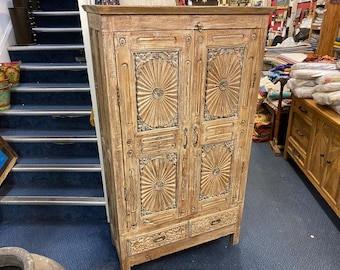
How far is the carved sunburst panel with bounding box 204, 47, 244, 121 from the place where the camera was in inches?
59.0

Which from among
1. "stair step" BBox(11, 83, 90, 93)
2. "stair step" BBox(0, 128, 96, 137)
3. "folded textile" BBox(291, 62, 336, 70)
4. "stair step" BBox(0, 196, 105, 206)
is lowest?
"stair step" BBox(0, 196, 105, 206)

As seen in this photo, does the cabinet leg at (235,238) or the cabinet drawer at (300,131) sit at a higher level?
the cabinet drawer at (300,131)

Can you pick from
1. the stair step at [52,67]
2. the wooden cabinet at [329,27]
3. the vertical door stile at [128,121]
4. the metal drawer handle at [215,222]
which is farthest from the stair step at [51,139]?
the wooden cabinet at [329,27]

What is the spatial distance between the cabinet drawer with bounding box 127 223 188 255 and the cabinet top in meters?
1.22

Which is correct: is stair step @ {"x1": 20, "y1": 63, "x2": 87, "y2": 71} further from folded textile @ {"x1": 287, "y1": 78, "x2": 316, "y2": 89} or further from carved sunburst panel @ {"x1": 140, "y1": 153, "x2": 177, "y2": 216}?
folded textile @ {"x1": 287, "y1": 78, "x2": 316, "y2": 89}

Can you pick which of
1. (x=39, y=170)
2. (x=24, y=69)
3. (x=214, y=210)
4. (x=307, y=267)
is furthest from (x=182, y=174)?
(x=24, y=69)

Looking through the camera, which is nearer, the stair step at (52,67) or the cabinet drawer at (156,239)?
the cabinet drawer at (156,239)

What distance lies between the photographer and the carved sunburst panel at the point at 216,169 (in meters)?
1.72

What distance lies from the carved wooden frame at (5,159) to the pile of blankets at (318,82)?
251 centimetres

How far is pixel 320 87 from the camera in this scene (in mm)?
2305

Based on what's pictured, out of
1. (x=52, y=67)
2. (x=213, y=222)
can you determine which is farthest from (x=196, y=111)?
(x=52, y=67)

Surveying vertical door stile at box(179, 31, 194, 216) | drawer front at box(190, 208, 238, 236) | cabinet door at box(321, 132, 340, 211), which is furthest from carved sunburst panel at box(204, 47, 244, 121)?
cabinet door at box(321, 132, 340, 211)

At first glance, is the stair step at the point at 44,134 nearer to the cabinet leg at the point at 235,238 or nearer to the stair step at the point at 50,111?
the stair step at the point at 50,111

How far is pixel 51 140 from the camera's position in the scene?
237 cm
